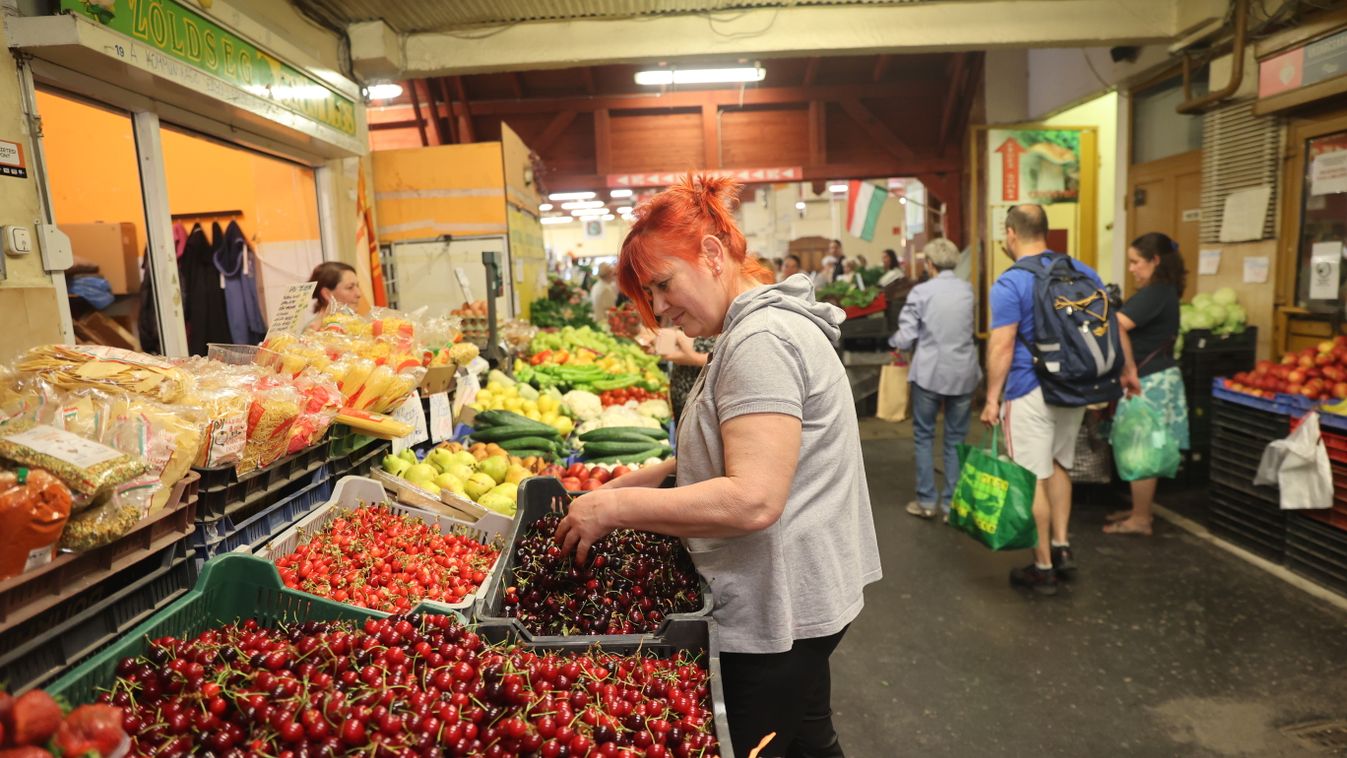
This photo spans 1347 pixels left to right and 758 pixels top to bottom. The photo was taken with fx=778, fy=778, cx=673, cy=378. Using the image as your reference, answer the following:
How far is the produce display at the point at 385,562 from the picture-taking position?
6.50 ft

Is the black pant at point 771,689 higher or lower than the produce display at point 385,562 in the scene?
lower

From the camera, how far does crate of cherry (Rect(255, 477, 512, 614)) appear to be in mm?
1986

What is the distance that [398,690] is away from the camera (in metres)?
1.33

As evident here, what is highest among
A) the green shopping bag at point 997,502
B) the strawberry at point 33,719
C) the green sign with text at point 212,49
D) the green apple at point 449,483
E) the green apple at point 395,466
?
the green sign with text at point 212,49

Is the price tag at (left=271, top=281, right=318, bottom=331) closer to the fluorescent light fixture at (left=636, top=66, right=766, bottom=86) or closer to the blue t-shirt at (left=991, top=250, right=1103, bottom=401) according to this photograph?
the blue t-shirt at (left=991, top=250, right=1103, bottom=401)

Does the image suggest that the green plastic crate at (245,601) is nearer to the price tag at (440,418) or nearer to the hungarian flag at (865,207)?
the price tag at (440,418)

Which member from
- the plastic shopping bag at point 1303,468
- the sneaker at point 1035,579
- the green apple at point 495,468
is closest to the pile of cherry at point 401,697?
Result: the green apple at point 495,468

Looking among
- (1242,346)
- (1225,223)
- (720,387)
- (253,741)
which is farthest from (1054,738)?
(1225,223)

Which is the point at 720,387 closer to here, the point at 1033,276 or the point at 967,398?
the point at 1033,276

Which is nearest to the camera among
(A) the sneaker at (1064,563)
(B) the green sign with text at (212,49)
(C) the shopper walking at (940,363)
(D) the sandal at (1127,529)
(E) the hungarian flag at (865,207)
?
(B) the green sign with text at (212,49)

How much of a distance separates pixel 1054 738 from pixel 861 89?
10428mm

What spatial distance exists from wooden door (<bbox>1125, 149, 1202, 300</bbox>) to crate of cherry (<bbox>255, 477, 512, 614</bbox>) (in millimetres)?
6508

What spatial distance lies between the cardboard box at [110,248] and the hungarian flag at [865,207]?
10.1 metres

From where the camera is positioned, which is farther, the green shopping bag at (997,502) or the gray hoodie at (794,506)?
the green shopping bag at (997,502)
